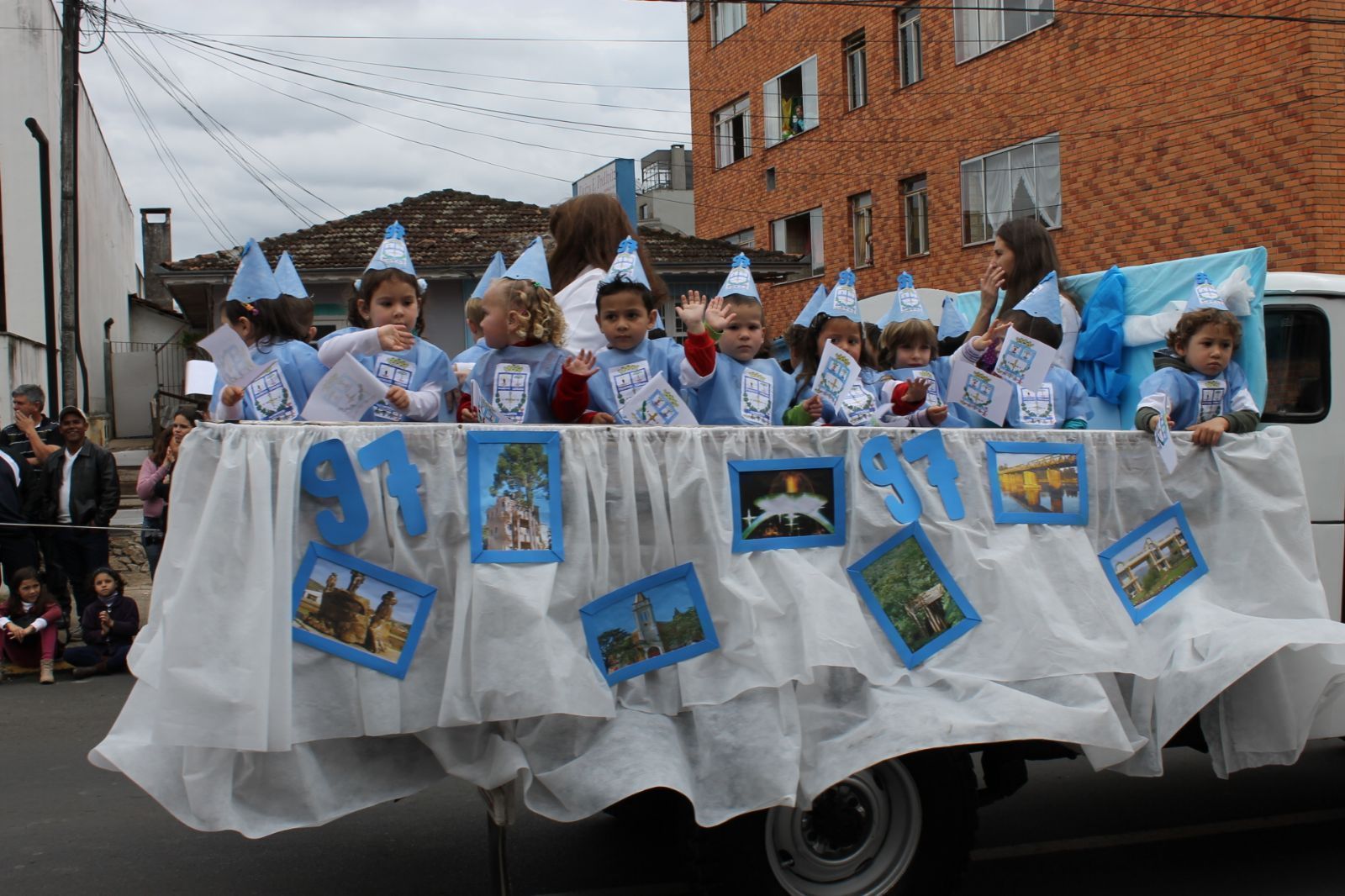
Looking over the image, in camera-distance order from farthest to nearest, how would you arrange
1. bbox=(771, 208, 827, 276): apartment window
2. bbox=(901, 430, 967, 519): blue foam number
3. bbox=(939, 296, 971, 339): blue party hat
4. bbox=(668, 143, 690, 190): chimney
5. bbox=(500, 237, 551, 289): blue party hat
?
bbox=(668, 143, 690, 190): chimney < bbox=(771, 208, 827, 276): apartment window < bbox=(939, 296, 971, 339): blue party hat < bbox=(500, 237, 551, 289): blue party hat < bbox=(901, 430, 967, 519): blue foam number

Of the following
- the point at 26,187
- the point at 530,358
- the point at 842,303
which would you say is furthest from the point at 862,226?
the point at 530,358

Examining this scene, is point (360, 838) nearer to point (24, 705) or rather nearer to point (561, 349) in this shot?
point (561, 349)

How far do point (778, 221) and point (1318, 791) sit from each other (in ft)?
70.3

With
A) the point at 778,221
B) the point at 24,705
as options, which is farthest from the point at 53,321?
the point at 778,221

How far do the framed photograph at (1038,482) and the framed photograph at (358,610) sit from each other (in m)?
1.81

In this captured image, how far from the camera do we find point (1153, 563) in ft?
13.4

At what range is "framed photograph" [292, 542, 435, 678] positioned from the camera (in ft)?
10.8

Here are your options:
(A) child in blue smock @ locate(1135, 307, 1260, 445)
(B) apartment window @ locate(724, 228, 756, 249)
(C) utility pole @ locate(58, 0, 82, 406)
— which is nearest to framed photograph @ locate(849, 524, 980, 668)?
(A) child in blue smock @ locate(1135, 307, 1260, 445)

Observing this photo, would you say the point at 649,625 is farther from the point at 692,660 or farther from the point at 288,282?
the point at 288,282

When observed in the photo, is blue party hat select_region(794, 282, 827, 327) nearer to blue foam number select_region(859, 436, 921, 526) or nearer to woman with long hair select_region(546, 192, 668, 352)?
woman with long hair select_region(546, 192, 668, 352)

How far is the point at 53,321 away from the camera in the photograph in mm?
17469

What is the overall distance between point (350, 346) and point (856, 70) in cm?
2070

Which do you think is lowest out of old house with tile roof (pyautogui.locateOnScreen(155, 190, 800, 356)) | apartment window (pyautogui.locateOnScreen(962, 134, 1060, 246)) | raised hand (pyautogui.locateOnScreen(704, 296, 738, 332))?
raised hand (pyautogui.locateOnScreen(704, 296, 738, 332))

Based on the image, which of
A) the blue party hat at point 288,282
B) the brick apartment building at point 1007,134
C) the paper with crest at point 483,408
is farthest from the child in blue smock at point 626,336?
the brick apartment building at point 1007,134
